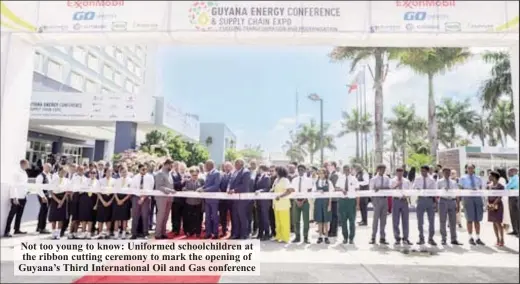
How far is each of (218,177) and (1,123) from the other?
13.0ft

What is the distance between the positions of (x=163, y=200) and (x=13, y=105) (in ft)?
10.4

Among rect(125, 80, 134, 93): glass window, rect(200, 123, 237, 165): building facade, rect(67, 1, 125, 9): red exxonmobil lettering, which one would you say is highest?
rect(125, 80, 134, 93): glass window

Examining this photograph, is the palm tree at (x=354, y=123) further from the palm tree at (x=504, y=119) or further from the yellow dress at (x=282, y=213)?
the yellow dress at (x=282, y=213)

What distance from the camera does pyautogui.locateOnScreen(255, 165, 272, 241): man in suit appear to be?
7.49m

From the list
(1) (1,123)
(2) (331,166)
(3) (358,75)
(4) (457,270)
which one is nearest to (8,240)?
(1) (1,123)

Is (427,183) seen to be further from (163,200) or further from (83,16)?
(83,16)

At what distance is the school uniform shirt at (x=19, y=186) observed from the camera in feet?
23.2

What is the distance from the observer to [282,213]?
7.34 meters

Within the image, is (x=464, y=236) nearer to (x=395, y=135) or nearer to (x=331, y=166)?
(x=331, y=166)

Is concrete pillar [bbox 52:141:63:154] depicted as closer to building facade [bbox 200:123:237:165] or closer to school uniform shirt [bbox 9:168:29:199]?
school uniform shirt [bbox 9:168:29:199]

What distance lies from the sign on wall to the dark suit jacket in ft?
40.5

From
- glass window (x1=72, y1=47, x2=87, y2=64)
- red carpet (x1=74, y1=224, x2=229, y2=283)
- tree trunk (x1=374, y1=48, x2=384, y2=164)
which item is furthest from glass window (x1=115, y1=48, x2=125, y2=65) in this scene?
red carpet (x1=74, y1=224, x2=229, y2=283)

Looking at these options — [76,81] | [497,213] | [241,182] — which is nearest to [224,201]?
[241,182]

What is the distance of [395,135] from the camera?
4359 centimetres
